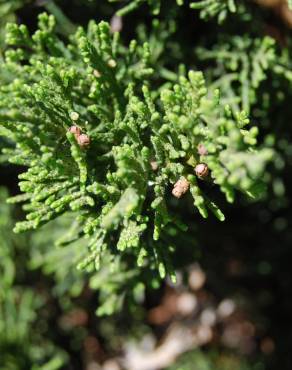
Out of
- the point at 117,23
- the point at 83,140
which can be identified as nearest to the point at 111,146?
the point at 83,140

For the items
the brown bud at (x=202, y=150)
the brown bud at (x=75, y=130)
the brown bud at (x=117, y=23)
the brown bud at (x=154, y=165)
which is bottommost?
the brown bud at (x=154, y=165)

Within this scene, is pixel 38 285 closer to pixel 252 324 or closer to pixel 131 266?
pixel 131 266

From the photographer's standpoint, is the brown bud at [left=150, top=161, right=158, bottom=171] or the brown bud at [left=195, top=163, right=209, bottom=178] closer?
the brown bud at [left=195, top=163, right=209, bottom=178]

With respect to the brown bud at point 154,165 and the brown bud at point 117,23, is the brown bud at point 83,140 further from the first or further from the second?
the brown bud at point 117,23

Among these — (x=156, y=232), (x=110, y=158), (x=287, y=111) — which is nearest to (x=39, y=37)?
(x=110, y=158)

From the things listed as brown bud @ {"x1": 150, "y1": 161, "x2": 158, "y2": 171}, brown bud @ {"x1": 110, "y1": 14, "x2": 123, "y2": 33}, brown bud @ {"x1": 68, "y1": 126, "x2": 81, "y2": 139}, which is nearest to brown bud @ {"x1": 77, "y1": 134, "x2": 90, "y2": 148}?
brown bud @ {"x1": 68, "y1": 126, "x2": 81, "y2": 139}

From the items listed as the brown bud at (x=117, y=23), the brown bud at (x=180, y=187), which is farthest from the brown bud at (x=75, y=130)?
the brown bud at (x=117, y=23)

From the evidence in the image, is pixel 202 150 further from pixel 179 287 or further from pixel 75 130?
pixel 179 287

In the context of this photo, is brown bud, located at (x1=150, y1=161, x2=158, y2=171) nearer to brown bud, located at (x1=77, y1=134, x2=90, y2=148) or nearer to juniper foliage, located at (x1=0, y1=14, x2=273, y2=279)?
juniper foliage, located at (x1=0, y1=14, x2=273, y2=279)
